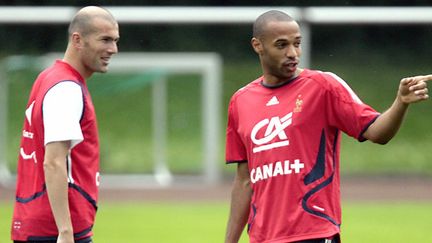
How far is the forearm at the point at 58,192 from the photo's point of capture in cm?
511

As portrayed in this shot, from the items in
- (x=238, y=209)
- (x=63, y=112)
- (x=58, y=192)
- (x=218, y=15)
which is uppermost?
(x=218, y=15)

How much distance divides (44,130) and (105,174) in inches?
618

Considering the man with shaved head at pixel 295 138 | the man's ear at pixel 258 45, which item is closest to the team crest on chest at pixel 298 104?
the man with shaved head at pixel 295 138

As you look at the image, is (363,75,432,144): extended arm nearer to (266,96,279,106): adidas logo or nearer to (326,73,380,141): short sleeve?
(326,73,380,141): short sleeve

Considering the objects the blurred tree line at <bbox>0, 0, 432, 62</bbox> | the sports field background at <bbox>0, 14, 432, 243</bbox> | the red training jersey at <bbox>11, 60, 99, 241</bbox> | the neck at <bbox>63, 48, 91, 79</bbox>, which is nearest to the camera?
the red training jersey at <bbox>11, 60, 99, 241</bbox>

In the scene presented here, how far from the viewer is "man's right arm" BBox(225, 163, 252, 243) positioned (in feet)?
18.2

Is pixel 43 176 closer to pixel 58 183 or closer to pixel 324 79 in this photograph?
pixel 58 183

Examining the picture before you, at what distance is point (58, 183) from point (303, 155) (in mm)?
1149

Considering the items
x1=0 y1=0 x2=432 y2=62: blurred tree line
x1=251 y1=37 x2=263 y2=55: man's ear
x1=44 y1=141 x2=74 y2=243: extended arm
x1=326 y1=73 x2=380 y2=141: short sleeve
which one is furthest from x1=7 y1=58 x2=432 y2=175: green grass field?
x1=326 y1=73 x2=380 y2=141: short sleeve

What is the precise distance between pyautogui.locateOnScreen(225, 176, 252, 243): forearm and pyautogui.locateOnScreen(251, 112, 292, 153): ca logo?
0.30 m

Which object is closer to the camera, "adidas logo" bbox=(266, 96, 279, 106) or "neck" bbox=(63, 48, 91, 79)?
"adidas logo" bbox=(266, 96, 279, 106)

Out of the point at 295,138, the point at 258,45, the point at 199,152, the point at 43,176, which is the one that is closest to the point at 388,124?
the point at 295,138

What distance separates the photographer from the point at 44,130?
522 cm

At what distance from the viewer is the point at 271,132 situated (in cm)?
522
